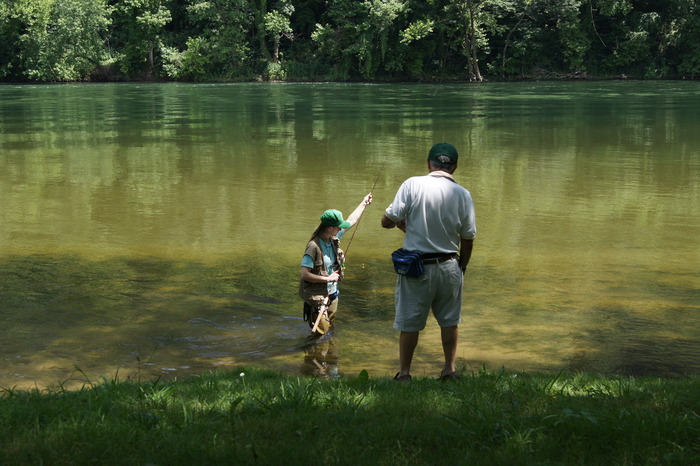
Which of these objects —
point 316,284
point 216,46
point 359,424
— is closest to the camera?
point 359,424

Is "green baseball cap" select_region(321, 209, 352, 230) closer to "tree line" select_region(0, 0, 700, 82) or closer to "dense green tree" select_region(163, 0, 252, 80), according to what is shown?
"tree line" select_region(0, 0, 700, 82)

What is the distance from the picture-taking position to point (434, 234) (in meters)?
5.18

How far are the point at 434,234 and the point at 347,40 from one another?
55246mm

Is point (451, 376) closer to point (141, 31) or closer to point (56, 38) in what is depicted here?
point (56, 38)

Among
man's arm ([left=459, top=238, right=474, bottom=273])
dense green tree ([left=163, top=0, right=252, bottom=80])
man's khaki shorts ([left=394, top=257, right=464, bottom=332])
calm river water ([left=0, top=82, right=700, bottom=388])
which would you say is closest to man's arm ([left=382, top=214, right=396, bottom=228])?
man's khaki shorts ([left=394, top=257, right=464, bottom=332])

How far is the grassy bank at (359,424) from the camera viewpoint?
3.86 m

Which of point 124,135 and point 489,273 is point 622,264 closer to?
point 489,273

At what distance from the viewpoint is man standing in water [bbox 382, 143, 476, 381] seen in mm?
5180

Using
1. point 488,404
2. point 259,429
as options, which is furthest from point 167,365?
point 488,404

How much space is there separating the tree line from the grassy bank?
167ft

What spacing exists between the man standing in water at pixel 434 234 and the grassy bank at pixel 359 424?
52cm

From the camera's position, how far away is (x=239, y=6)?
2406 inches

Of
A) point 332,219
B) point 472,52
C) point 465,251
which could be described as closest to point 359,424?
point 465,251

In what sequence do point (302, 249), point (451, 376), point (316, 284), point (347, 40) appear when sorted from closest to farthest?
point (451, 376) < point (316, 284) < point (302, 249) < point (347, 40)
